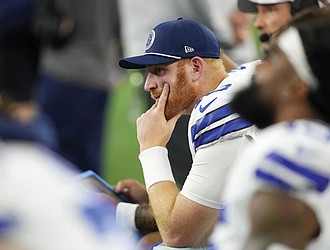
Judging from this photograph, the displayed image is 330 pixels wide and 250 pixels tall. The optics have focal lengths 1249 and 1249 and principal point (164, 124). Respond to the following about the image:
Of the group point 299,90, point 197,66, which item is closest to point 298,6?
point 197,66

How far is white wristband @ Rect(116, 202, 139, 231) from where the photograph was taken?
4207mm

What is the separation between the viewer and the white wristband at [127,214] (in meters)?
4.21

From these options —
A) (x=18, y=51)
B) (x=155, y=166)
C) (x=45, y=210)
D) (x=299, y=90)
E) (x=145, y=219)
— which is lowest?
(x=18, y=51)

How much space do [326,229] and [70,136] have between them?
4.87 metres

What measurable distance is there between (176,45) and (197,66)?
4.0 inches

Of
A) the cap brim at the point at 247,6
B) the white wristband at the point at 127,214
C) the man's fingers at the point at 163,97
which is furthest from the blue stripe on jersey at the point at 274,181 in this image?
the cap brim at the point at 247,6

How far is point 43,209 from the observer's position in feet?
6.72

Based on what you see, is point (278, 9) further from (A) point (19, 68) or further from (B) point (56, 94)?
(B) point (56, 94)

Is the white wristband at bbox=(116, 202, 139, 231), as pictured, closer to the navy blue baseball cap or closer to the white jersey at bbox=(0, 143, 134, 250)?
the navy blue baseball cap

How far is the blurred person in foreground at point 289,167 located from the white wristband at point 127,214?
1.24 metres

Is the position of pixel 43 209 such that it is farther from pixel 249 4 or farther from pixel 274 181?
pixel 249 4

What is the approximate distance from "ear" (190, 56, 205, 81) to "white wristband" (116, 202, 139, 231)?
0.50 m

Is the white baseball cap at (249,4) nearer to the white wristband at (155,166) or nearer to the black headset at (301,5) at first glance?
the black headset at (301,5)

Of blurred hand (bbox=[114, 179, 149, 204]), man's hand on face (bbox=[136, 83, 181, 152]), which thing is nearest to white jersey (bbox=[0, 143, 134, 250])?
man's hand on face (bbox=[136, 83, 181, 152])
